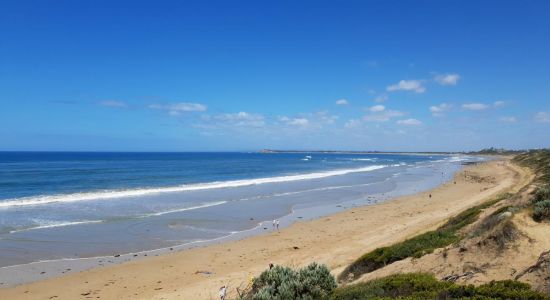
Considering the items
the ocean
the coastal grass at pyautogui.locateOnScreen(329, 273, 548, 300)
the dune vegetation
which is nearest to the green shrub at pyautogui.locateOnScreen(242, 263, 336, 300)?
the dune vegetation

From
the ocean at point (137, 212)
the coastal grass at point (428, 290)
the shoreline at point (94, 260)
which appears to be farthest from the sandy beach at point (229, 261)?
the coastal grass at point (428, 290)

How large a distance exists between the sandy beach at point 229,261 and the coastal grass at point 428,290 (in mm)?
4802

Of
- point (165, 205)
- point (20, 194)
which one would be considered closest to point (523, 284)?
point (165, 205)

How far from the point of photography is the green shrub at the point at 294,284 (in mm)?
7996

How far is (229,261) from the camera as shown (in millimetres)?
15812

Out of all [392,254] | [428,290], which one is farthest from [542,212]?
[428,290]

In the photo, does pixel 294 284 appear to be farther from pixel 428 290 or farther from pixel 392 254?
pixel 392 254

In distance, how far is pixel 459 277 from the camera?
8172mm

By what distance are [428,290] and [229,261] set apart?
994 centimetres

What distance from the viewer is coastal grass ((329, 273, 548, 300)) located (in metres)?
6.19

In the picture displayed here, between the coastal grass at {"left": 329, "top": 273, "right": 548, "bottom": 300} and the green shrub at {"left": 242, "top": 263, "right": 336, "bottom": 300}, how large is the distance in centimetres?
28

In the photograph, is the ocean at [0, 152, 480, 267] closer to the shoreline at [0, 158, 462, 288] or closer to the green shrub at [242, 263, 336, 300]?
the shoreline at [0, 158, 462, 288]

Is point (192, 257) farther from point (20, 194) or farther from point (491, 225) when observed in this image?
point (20, 194)

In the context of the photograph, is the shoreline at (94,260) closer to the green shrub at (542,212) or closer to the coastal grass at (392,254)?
the coastal grass at (392,254)
